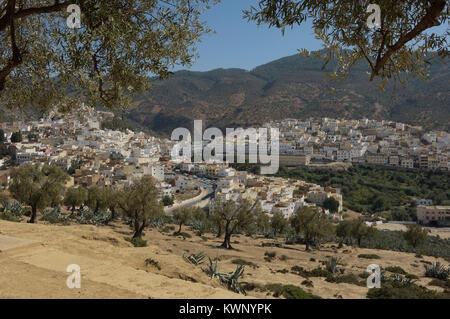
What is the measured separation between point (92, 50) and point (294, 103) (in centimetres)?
14839

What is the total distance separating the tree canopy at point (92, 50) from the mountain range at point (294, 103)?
109 meters

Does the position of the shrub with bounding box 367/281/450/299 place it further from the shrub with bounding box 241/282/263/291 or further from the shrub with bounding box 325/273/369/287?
the shrub with bounding box 241/282/263/291

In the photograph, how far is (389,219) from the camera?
1977 inches

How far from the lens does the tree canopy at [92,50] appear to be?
4953mm

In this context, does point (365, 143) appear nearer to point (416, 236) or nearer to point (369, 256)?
point (416, 236)

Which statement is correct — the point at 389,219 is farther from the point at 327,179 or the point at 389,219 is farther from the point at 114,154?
the point at 114,154

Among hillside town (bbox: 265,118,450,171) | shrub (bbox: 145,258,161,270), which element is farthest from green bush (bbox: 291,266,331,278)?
hillside town (bbox: 265,118,450,171)

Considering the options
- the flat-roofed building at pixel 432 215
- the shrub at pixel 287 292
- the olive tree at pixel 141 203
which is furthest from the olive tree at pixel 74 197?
the flat-roofed building at pixel 432 215

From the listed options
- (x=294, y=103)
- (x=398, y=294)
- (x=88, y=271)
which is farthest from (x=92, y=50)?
(x=294, y=103)

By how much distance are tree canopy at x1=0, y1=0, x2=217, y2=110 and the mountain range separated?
109129mm

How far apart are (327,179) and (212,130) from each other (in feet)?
216

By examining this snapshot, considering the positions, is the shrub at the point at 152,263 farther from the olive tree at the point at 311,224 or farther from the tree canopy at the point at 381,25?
the olive tree at the point at 311,224

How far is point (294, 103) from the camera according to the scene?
148 meters

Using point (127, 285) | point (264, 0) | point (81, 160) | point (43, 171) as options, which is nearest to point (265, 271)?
point (127, 285)
